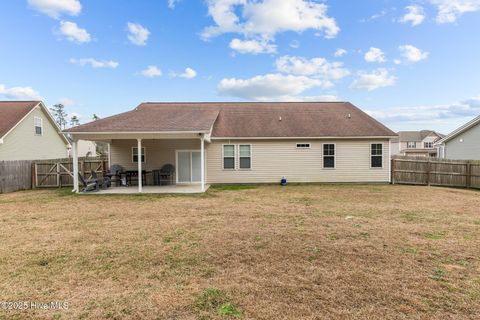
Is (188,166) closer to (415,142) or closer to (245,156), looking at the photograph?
(245,156)

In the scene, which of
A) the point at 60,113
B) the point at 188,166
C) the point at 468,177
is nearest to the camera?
the point at 468,177

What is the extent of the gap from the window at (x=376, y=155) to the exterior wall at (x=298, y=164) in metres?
0.18

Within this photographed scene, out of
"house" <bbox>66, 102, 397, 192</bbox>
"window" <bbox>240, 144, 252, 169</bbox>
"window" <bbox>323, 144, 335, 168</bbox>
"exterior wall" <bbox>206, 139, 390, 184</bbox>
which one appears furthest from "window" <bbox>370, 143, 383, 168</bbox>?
"window" <bbox>240, 144, 252, 169</bbox>

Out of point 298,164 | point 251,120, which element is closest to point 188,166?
point 251,120

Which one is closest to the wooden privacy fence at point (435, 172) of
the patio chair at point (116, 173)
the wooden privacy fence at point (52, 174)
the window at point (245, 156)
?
the window at point (245, 156)

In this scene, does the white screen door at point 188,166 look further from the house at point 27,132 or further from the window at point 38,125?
the window at point 38,125

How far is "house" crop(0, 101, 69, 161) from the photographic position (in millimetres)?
15070

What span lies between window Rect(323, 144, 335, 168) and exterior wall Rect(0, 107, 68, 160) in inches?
700

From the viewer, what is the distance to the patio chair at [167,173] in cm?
1398

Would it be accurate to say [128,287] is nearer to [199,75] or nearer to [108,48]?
[108,48]

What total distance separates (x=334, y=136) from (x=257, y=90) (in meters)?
14.3

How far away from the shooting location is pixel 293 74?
72.6ft

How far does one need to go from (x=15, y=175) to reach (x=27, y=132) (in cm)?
469

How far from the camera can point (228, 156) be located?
14812 millimetres
